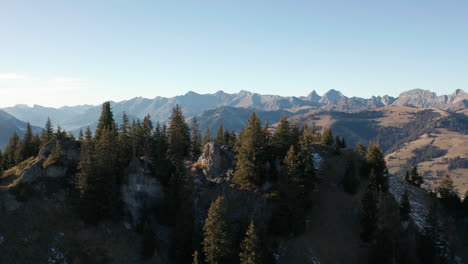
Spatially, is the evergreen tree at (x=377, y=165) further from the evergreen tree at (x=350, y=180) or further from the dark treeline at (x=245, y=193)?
the evergreen tree at (x=350, y=180)

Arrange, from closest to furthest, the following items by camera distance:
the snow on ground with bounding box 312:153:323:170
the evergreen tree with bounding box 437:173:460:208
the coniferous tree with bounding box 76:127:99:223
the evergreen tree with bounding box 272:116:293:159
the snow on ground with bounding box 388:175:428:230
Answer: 1. the coniferous tree with bounding box 76:127:99:223
2. the snow on ground with bounding box 388:175:428:230
3. the evergreen tree with bounding box 272:116:293:159
4. the snow on ground with bounding box 312:153:323:170
5. the evergreen tree with bounding box 437:173:460:208

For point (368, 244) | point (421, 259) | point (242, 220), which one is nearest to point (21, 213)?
point (242, 220)

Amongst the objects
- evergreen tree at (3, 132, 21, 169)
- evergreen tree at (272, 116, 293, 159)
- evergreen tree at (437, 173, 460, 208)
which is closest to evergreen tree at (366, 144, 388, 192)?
evergreen tree at (437, 173, 460, 208)

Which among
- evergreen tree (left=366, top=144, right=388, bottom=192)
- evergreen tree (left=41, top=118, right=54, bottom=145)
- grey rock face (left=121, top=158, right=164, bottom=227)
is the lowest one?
grey rock face (left=121, top=158, right=164, bottom=227)

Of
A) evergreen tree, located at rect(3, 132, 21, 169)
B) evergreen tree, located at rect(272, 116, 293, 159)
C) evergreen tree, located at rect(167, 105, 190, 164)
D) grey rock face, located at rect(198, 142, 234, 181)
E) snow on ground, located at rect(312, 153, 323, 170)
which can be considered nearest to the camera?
evergreen tree, located at rect(167, 105, 190, 164)

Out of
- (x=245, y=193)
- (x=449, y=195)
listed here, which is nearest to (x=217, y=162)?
(x=245, y=193)

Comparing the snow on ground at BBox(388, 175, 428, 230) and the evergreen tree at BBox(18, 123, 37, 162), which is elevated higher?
the evergreen tree at BBox(18, 123, 37, 162)

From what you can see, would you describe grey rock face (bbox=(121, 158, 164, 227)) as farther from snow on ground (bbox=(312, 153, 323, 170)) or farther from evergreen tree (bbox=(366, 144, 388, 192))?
evergreen tree (bbox=(366, 144, 388, 192))

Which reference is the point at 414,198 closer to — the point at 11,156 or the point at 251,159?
the point at 251,159
